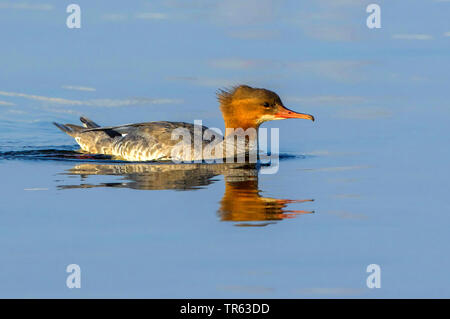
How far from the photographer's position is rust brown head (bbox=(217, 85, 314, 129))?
11133 mm

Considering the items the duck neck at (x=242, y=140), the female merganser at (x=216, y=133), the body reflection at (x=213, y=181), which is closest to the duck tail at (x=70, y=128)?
the female merganser at (x=216, y=133)

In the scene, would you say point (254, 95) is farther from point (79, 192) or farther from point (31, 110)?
point (31, 110)

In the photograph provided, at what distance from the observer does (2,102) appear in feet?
51.0

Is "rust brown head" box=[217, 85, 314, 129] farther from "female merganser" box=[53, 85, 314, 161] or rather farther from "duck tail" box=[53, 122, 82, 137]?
"duck tail" box=[53, 122, 82, 137]

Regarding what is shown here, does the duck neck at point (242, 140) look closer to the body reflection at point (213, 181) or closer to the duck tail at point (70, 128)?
the body reflection at point (213, 181)

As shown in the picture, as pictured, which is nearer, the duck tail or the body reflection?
the body reflection

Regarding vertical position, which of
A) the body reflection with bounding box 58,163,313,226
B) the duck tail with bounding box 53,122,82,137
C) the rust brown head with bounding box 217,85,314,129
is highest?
the rust brown head with bounding box 217,85,314,129

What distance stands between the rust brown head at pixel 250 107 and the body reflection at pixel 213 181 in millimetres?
762

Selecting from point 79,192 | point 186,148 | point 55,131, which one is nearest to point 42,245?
point 79,192

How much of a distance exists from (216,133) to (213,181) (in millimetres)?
2387

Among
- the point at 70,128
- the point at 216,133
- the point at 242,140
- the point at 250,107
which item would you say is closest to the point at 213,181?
the point at 242,140

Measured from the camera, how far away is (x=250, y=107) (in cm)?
1136

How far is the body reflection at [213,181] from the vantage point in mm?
7785

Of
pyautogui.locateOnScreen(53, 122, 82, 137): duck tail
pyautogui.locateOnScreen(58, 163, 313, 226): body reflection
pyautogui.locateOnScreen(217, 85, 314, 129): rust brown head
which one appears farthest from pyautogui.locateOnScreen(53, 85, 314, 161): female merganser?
pyautogui.locateOnScreen(53, 122, 82, 137): duck tail
